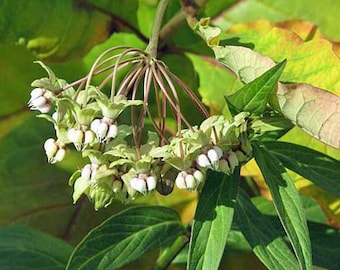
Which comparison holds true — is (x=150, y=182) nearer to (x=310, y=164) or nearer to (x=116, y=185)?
(x=116, y=185)

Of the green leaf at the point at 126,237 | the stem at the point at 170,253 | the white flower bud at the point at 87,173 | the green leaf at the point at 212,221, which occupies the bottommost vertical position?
the stem at the point at 170,253

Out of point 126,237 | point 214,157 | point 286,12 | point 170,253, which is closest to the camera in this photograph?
point 214,157

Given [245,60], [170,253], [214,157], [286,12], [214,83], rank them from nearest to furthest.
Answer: [214,157]
[245,60]
[170,253]
[214,83]
[286,12]

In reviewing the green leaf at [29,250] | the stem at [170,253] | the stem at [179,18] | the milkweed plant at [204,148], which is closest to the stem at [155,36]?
the milkweed plant at [204,148]

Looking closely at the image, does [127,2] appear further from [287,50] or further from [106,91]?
[287,50]

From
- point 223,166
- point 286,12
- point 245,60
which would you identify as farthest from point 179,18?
point 223,166

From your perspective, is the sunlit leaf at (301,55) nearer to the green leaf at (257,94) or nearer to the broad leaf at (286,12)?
the green leaf at (257,94)

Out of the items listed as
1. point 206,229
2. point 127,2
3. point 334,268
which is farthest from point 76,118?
point 127,2
